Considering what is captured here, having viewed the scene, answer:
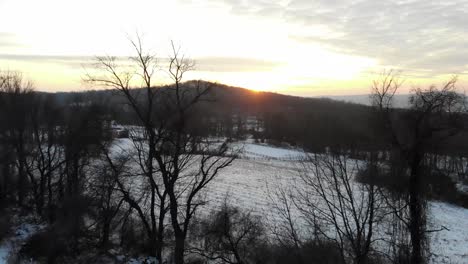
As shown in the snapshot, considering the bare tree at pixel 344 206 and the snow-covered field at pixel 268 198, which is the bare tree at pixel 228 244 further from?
the snow-covered field at pixel 268 198

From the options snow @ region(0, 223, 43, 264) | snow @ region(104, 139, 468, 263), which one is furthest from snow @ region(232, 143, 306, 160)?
snow @ region(0, 223, 43, 264)

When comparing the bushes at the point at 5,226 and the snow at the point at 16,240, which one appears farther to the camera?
the bushes at the point at 5,226

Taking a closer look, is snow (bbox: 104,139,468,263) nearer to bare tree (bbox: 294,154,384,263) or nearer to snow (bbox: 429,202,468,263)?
snow (bbox: 429,202,468,263)

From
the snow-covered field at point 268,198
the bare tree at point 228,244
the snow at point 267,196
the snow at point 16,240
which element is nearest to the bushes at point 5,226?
the snow at point 16,240

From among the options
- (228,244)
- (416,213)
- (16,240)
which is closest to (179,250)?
(228,244)

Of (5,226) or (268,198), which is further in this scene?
(268,198)

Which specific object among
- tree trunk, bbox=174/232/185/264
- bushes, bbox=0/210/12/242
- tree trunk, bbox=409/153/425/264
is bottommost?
bushes, bbox=0/210/12/242

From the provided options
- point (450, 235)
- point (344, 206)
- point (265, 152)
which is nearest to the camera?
point (344, 206)


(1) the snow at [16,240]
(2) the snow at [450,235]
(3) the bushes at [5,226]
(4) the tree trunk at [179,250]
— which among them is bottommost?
(2) the snow at [450,235]

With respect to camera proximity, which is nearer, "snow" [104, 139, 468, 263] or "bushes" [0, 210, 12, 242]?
"bushes" [0, 210, 12, 242]

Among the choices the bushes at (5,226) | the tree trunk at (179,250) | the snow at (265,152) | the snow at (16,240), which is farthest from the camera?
the snow at (265,152)

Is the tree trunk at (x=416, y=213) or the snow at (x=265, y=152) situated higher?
the tree trunk at (x=416, y=213)

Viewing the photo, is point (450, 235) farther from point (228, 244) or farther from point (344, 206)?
point (344, 206)

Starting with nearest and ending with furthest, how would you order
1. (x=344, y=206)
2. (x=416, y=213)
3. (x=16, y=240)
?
(x=344, y=206) → (x=416, y=213) → (x=16, y=240)
